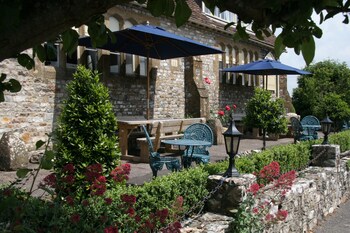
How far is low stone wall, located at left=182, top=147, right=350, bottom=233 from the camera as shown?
4.48 m

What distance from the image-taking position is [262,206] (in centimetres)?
447

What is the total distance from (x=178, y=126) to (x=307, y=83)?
15.4m

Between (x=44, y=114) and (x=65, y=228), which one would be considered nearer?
(x=65, y=228)

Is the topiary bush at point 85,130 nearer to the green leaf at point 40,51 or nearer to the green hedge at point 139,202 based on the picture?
the green hedge at point 139,202

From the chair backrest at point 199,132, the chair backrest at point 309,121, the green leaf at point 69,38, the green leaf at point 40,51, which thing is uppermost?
the green leaf at point 69,38

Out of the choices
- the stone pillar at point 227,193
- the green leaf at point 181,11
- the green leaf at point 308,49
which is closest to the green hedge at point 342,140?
the stone pillar at point 227,193

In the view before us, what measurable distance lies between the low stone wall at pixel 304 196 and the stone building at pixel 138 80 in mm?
5599

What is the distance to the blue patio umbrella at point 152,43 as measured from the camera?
8.79 metres

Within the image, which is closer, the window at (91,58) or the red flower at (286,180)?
the red flower at (286,180)

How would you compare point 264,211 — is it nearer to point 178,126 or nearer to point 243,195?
point 243,195

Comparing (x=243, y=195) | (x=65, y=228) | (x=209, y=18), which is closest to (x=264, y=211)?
(x=243, y=195)

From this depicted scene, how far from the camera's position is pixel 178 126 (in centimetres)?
1016

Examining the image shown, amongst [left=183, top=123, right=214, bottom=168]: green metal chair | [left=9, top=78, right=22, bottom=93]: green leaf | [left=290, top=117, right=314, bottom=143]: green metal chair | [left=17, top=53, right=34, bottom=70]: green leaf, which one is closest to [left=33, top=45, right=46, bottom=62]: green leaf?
[left=17, top=53, right=34, bottom=70]: green leaf

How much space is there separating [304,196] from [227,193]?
224cm
